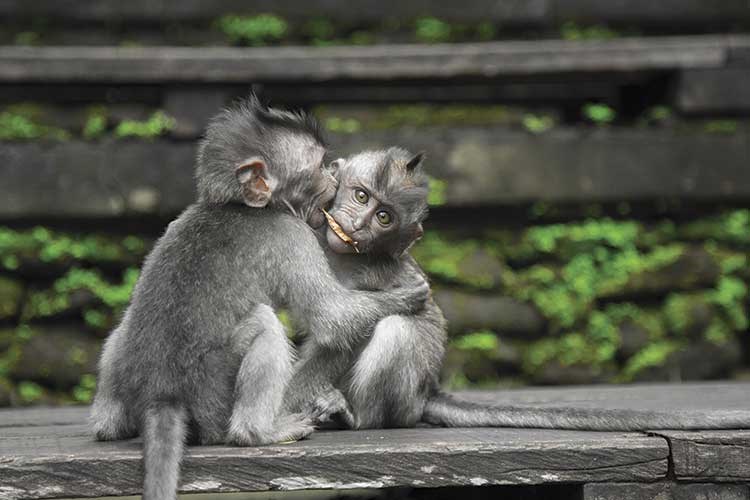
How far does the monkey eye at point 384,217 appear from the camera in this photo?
3820mm

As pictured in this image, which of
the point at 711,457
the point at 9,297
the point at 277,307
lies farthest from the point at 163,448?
the point at 9,297

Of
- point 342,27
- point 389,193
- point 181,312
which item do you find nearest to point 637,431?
point 389,193

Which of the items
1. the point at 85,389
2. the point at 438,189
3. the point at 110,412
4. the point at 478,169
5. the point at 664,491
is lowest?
the point at 664,491

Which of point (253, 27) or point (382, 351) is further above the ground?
point (253, 27)

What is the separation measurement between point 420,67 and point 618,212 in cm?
154

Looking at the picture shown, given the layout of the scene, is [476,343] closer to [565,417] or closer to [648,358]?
[648,358]

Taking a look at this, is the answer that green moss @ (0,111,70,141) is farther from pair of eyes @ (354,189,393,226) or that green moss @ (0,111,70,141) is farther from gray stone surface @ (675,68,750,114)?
gray stone surface @ (675,68,750,114)

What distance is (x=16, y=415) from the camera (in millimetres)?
4910

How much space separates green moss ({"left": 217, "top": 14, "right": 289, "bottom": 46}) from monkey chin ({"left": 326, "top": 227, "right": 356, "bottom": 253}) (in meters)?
3.25

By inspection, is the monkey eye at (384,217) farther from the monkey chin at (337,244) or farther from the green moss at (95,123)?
the green moss at (95,123)

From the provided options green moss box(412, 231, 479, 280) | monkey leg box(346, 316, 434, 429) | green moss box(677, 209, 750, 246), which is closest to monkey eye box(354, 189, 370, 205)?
monkey leg box(346, 316, 434, 429)

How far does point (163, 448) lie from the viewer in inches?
126

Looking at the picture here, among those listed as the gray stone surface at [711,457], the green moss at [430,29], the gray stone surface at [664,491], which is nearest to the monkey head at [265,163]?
the gray stone surface at [664,491]

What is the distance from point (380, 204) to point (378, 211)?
0.08ft
